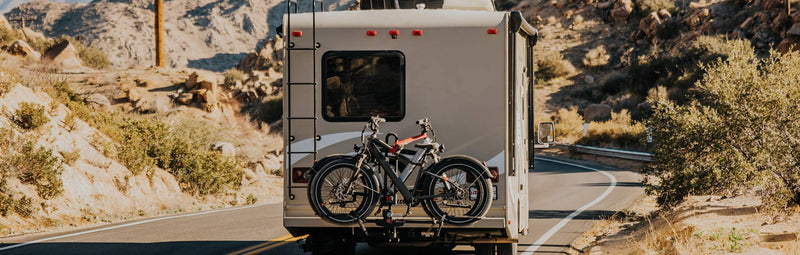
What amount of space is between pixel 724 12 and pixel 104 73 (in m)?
42.1

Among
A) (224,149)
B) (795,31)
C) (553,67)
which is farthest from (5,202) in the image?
(553,67)

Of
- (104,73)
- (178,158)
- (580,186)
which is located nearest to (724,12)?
(580,186)

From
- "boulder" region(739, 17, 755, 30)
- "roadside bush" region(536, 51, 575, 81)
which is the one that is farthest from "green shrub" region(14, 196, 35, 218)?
"roadside bush" region(536, 51, 575, 81)

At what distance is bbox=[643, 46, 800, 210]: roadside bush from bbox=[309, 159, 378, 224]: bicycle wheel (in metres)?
6.16

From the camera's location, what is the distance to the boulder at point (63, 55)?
40.9 m

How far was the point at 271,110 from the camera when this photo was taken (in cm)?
4503

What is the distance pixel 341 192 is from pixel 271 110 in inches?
1525

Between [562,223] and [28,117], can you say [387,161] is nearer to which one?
[562,223]

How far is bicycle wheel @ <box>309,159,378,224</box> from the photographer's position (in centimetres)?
699

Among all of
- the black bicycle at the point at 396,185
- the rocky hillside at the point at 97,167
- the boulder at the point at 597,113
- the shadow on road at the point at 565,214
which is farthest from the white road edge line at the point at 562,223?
the boulder at the point at 597,113

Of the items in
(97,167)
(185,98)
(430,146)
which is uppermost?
(185,98)

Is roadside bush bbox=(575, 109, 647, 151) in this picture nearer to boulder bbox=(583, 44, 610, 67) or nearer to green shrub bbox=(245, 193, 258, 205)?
boulder bbox=(583, 44, 610, 67)

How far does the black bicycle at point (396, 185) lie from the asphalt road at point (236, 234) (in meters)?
2.78

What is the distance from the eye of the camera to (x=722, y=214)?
11.2 m
